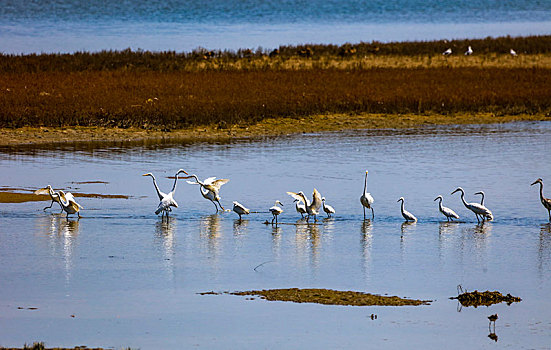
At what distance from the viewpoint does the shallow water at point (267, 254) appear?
9.30 meters

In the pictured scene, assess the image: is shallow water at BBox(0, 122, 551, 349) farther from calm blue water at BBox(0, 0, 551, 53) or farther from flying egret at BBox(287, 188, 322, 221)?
calm blue water at BBox(0, 0, 551, 53)

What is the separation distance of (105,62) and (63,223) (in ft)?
77.0

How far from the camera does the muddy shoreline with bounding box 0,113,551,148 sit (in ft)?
83.1

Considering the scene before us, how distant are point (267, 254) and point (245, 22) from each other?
287 ft

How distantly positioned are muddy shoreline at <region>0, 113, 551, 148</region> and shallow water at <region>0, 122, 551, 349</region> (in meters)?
1.96

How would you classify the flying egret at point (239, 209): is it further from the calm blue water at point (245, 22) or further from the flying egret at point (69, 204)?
the calm blue water at point (245, 22)

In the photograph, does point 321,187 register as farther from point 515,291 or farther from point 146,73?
point 146,73

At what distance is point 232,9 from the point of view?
114125mm

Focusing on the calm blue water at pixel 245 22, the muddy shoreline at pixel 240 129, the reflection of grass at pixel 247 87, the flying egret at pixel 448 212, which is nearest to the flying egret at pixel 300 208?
the flying egret at pixel 448 212

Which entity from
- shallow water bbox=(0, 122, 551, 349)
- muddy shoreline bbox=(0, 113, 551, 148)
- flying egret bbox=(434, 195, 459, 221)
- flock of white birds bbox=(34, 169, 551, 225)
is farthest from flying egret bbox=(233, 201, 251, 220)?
muddy shoreline bbox=(0, 113, 551, 148)

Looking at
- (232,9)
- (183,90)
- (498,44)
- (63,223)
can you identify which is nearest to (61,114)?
(183,90)

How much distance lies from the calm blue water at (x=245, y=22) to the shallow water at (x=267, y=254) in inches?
→ 1480

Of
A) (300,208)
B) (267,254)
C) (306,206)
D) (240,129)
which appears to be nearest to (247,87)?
(240,129)

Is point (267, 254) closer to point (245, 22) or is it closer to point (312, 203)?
point (312, 203)
